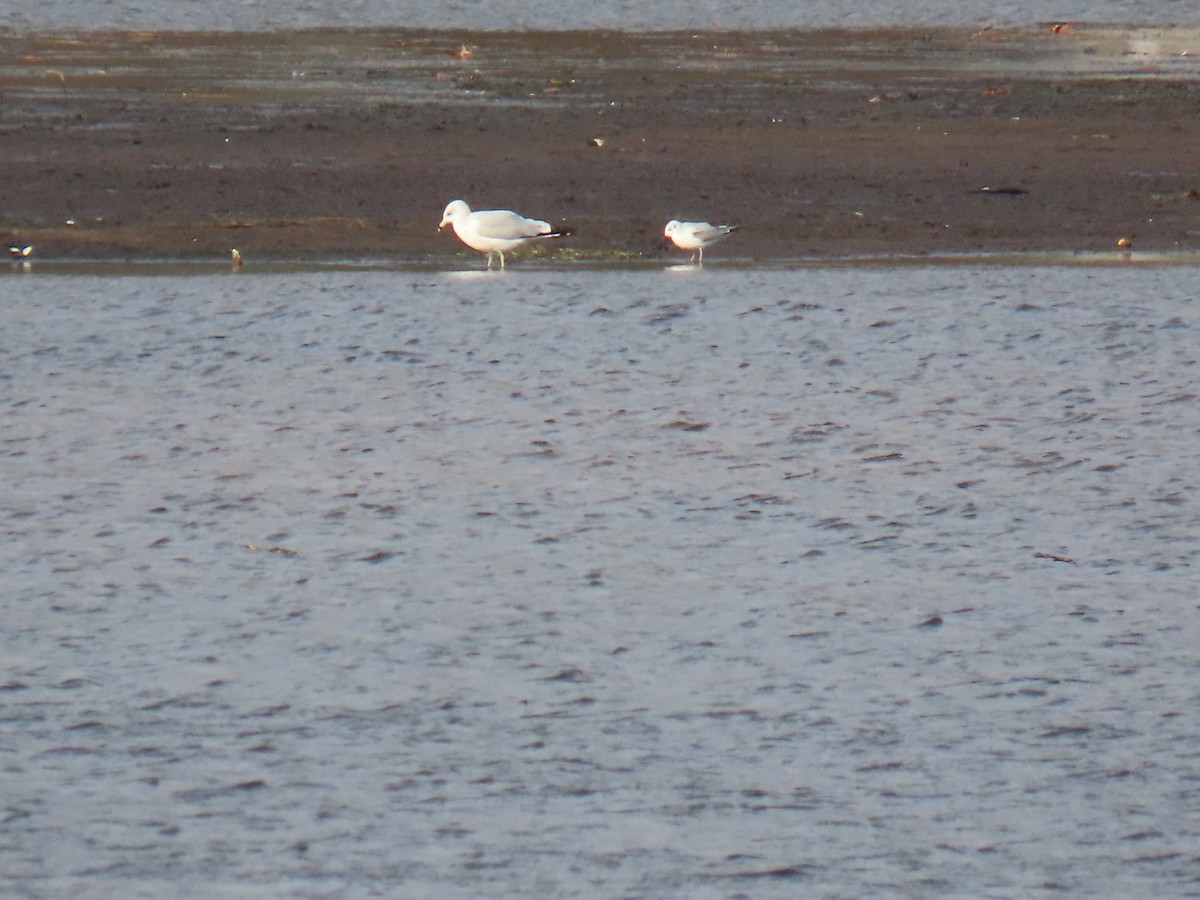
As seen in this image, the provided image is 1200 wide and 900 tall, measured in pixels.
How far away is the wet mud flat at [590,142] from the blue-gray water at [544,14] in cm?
58

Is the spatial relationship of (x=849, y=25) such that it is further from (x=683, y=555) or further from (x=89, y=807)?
(x=89, y=807)

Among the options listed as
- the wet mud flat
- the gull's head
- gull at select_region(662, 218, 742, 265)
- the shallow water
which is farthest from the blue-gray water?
the shallow water

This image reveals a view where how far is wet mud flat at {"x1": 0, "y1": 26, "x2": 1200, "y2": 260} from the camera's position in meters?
12.5

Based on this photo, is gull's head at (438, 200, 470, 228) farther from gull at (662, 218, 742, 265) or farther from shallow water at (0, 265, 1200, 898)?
shallow water at (0, 265, 1200, 898)

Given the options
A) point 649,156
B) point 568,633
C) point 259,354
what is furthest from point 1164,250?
point 568,633

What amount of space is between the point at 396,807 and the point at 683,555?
205 centimetres

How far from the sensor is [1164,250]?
40.3 ft

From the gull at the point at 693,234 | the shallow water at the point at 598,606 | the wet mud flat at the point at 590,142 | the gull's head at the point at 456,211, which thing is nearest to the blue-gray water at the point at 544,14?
the wet mud flat at the point at 590,142

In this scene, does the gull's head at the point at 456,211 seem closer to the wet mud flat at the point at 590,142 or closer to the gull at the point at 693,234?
the wet mud flat at the point at 590,142

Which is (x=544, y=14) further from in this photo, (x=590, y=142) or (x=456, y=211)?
(x=456, y=211)

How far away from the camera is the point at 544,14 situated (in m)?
20.0

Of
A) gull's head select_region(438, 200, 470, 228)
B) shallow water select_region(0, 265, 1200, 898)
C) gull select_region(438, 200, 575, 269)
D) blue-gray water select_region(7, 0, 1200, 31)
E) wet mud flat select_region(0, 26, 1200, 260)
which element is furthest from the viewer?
blue-gray water select_region(7, 0, 1200, 31)

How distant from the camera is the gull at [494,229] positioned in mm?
11391

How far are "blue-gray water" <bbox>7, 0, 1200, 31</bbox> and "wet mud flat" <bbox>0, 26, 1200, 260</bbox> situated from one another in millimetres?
576
